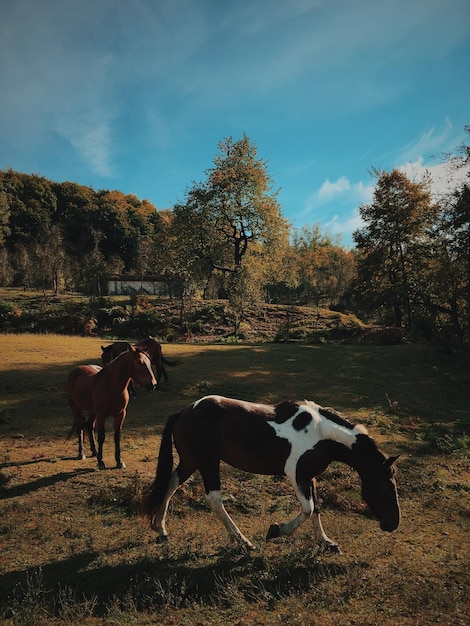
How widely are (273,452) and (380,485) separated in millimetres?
1510

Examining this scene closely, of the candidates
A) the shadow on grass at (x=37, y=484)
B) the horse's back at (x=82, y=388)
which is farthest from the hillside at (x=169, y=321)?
the shadow on grass at (x=37, y=484)

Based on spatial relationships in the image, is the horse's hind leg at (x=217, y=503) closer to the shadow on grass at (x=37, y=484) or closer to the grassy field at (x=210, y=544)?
the grassy field at (x=210, y=544)

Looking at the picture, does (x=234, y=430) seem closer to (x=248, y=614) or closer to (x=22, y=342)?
(x=248, y=614)

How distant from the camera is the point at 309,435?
5.82 metres

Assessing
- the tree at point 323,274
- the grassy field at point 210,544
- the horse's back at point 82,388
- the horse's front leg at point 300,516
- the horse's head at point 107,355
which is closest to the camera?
the grassy field at point 210,544

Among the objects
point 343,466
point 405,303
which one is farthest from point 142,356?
point 405,303

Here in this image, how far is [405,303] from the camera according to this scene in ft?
101

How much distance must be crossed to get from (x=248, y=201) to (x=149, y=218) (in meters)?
71.4

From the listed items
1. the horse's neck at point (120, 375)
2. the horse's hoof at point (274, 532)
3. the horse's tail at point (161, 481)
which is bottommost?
the horse's hoof at point (274, 532)

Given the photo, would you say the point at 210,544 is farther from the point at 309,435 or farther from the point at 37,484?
the point at 37,484

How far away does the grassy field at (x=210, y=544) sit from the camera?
4395mm

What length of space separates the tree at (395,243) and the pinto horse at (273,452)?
2719 cm

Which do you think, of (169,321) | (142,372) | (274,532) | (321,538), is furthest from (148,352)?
(169,321)

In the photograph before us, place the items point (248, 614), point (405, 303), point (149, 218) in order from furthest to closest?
point (149, 218) → point (405, 303) → point (248, 614)
